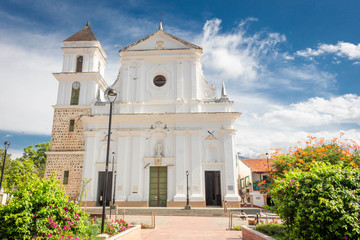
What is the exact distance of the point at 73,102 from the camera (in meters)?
26.2

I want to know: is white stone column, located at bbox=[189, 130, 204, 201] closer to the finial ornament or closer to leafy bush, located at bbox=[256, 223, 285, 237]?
the finial ornament

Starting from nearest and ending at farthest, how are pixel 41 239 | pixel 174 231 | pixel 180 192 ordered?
pixel 41 239 → pixel 174 231 → pixel 180 192

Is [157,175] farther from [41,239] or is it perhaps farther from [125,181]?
[41,239]

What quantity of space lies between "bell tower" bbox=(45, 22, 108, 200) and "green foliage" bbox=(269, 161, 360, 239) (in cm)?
2092

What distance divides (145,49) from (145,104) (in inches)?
226

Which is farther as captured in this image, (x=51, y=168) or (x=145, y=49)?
(x=145, y=49)

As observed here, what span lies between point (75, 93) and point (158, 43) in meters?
9.64

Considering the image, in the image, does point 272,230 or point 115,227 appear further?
point 115,227

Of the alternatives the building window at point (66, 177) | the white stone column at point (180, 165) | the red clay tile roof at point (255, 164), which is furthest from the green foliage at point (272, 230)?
the red clay tile roof at point (255, 164)

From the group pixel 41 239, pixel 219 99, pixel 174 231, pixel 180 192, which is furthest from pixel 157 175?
pixel 41 239

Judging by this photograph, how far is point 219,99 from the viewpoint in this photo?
25141mm

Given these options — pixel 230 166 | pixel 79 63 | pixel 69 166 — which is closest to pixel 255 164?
pixel 230 166

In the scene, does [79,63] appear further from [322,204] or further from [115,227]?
[322,204]

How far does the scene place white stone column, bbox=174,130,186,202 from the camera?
22.9 meters
